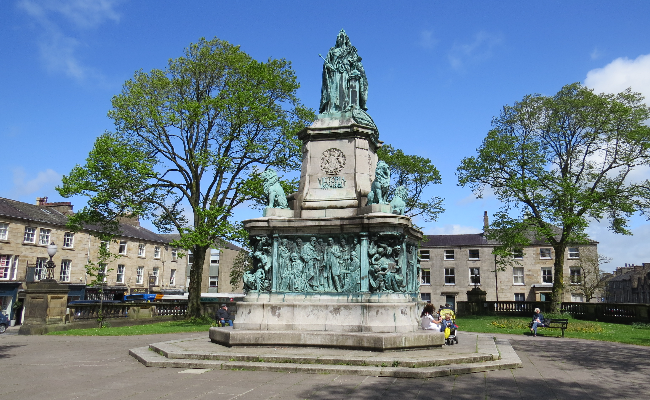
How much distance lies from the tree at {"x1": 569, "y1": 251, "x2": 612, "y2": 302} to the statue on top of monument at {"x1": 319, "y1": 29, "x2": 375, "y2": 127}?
134ft

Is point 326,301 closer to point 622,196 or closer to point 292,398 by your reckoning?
point 292,398

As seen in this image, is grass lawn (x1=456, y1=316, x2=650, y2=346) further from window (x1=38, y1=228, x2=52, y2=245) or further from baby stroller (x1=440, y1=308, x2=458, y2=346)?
window (x1=38, y1=228, x2=52, y2=245)

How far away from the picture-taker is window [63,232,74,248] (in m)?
39.8

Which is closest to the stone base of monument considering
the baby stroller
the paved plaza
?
the baby stroller

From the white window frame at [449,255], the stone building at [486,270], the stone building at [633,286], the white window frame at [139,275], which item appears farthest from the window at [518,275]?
the white window frame at [139,275]

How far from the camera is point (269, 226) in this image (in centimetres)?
1284

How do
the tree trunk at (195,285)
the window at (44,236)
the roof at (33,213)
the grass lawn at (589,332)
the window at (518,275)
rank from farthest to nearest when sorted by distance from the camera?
1. the window at (518,275)
2. the window at (44,236)
3. the roof at (33,213)
4. the tree trunk at (195,285)
5. the grass lawn at (589,332)

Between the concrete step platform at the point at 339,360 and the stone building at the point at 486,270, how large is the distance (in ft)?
129

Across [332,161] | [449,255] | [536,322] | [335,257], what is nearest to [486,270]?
[449,255]

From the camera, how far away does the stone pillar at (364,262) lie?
11.9 metres

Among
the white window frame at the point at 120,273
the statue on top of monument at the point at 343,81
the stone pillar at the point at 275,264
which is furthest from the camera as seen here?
the white window frame at the point at 120,273

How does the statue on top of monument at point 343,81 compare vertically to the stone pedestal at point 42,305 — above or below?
above

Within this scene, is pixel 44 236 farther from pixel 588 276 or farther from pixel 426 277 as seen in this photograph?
pixel 588 276

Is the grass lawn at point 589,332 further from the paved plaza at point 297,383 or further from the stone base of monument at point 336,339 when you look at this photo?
the stone base of monument at point 336,339
